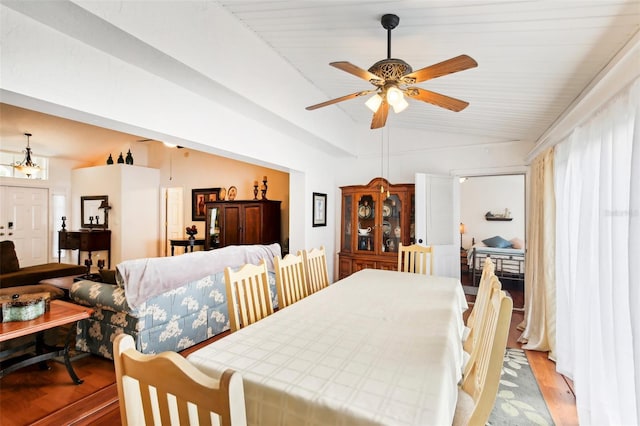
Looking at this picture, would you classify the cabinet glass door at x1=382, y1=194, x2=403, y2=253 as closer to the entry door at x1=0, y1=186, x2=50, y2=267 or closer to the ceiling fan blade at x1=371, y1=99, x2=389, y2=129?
the ceiling fan blade at x1=371, y1=99, x2=389, y2=129

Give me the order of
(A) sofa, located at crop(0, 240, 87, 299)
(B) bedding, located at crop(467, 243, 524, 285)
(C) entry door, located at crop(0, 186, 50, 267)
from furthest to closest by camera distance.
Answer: (C) entry door, located at crop(0, 186, 50, 267)
(B) bedding, located at crop(467, 243, 524, 285)
(A) sofa, located at crop(0, 240, 87, 299)

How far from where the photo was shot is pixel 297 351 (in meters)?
1.33

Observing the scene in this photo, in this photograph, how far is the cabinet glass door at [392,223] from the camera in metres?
4.67

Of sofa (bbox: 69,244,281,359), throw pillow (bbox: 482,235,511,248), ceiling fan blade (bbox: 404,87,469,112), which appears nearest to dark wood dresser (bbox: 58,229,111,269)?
sofa (bbox: 69,244,281,359)

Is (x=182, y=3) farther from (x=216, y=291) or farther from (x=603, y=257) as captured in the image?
(x=603, y=257)

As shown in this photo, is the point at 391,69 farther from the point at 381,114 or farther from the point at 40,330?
the point at 40,330

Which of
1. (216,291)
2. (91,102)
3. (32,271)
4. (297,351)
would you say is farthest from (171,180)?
(297,351)

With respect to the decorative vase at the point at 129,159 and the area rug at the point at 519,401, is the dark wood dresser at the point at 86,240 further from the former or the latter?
the area rug at the point at 519,401

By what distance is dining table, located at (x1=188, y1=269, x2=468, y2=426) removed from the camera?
97cm

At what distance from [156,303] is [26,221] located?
18.0 ft

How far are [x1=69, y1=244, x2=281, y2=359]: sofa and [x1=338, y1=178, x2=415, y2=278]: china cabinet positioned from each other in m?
2.31

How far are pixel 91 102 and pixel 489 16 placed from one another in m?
2.43

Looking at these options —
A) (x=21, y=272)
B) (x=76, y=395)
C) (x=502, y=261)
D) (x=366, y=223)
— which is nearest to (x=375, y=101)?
(x=366, y=223)

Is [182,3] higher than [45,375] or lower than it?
higher
